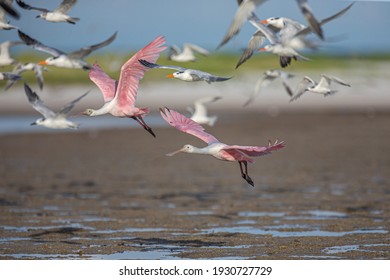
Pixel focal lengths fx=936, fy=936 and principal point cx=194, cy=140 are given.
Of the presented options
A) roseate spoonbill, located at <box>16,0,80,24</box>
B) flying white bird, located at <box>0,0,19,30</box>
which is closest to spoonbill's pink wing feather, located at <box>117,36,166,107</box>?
roseate spoonbill, located at <box>16,0,80,24</box>

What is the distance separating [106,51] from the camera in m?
32.9

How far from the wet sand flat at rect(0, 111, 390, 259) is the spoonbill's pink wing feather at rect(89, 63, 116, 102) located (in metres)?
1.44

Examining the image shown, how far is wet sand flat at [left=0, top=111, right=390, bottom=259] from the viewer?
28.7 ft

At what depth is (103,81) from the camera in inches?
342

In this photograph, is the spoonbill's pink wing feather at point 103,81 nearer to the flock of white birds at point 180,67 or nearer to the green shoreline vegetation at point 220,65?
the flock of white birds at point 180,67

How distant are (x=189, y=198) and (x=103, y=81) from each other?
360 cm

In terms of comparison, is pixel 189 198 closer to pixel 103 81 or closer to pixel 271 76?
pixel 271 76

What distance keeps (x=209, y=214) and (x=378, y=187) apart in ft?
9.49

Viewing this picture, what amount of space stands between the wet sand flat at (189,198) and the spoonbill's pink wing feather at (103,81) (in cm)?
144

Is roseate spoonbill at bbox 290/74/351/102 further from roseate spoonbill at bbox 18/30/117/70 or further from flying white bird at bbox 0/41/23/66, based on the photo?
flying white bird at bbox 0/41/23/66

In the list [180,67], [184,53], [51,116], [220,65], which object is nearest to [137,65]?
[180,67]

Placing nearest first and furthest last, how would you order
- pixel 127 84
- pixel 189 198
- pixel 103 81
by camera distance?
pixel 127 84 < pixel 103 81 < pixel 189 198
